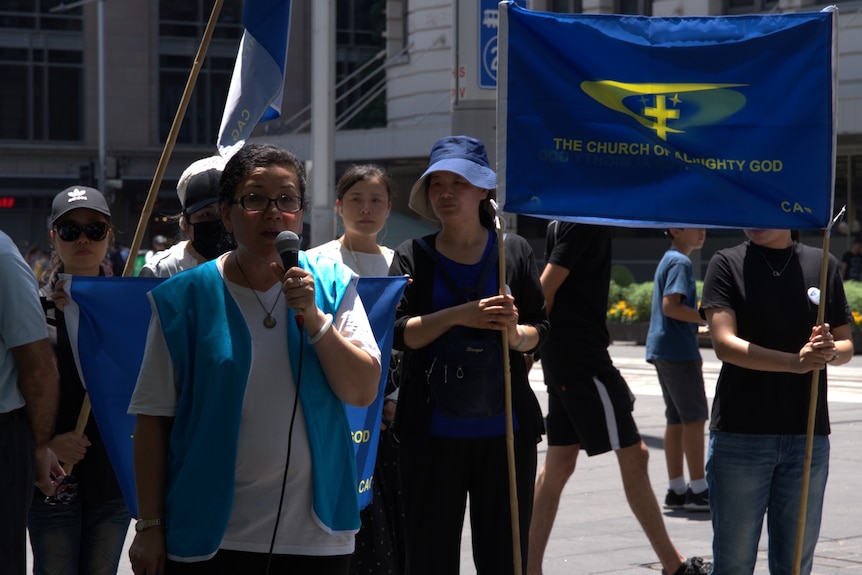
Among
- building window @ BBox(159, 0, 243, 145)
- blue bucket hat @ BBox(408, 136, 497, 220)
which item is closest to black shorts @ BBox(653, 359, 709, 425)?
blue bucket hat @ BBox(408, 136, 497, 220)

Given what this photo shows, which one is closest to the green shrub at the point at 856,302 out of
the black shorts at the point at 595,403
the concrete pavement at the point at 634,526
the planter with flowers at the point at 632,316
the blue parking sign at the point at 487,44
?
the planter with flowers at the point at 632,316

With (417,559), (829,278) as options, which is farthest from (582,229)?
(417,559)

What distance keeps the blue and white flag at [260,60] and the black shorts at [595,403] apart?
7.55ft

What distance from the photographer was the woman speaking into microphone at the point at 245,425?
3273 mm

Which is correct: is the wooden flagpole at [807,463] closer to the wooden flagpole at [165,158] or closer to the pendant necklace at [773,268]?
the pendant necklace at [773,268]

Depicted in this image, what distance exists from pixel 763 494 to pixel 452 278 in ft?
4.86

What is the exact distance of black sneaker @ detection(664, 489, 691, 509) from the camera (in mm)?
8469

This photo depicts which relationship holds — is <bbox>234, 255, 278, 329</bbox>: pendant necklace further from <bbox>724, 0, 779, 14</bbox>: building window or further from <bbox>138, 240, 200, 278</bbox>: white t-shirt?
<bbox>724, 0, 779, 14</bbox>: building window

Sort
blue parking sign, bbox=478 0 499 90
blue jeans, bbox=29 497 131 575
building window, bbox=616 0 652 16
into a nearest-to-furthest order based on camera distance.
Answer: blue jeans, bbox=29 497 131 575 < blue parking sign, bbox=478 0 499 90 < building window, bbox=616 0 652 16

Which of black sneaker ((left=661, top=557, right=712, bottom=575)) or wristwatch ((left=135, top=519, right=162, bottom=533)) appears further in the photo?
black sneaker ((left=661, top=557, right=712, bottom=575))

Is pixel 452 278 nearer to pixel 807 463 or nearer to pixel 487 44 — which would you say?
pixel 807 463

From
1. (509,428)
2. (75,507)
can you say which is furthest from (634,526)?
(75,507)

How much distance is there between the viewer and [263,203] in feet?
11.2

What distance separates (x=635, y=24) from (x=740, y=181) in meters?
0.70
